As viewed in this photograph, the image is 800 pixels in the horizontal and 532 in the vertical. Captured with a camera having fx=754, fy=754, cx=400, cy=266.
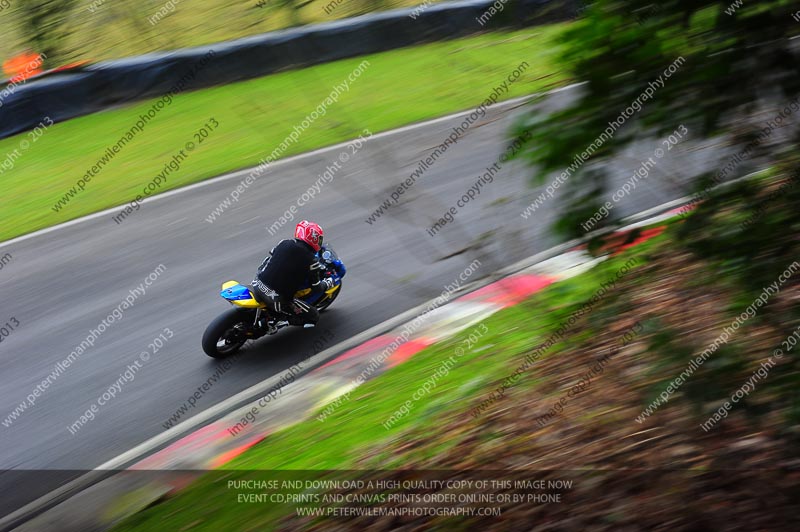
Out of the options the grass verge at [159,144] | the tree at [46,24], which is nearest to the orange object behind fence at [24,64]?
the tree at [46,24]

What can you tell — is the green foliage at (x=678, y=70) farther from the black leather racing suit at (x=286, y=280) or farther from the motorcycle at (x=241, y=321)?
the motorcycle at (x=241, y=321)

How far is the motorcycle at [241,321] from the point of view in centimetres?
936

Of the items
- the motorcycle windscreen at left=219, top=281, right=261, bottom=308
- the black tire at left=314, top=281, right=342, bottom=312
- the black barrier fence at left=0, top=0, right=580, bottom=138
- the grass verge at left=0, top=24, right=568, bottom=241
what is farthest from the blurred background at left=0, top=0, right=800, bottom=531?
the black barrier fence at left=0, top=0, right=580, bottom=138

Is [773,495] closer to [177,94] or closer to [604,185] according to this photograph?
[604,185]

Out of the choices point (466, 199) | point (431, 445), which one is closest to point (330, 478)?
point (431, 445)

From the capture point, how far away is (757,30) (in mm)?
3719

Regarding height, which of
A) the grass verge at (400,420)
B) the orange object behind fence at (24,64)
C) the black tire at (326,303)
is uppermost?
the orange object behind fence at (24,64)

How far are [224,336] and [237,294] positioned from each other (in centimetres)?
55

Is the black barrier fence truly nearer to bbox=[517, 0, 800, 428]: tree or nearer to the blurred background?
the blurred background

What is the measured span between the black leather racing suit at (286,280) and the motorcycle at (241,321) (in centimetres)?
12

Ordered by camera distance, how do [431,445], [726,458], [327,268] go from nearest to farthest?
[726,458] → [431,445] → [327,268]

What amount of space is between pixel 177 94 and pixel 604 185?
16.8 metres

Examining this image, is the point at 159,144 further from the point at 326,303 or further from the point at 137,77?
the point at 326,303

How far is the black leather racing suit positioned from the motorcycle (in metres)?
0.12
